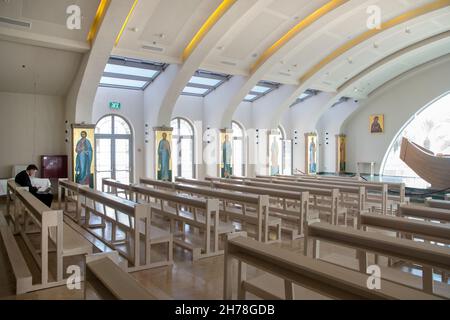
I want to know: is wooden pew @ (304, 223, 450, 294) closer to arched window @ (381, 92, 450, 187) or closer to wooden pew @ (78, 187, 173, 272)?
wooden pew @ (78, 187, 173, 272)

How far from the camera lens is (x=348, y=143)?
1645 centimetres

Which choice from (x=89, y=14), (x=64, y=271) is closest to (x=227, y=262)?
(x=64, y=271)

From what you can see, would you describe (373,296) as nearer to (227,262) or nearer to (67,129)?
(227,262)

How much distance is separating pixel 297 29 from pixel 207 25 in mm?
2463

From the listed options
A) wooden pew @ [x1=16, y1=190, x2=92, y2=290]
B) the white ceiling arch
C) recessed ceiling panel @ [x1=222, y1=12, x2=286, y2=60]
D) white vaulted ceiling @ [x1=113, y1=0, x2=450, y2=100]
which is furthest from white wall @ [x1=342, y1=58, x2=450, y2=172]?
wooden pew @ [x1=16, y1=190, x2=92, y2=290]

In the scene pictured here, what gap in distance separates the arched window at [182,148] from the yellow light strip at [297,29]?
332cm

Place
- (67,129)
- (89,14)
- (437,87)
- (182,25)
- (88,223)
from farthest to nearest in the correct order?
1. (437,87)
2. (67,129)
3. (182,25)
4. (89,14)
5. (88,223)

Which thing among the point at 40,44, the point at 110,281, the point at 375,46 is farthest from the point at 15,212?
the point at 375,46

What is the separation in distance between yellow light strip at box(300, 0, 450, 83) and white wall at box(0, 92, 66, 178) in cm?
793

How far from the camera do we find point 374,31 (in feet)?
31.8

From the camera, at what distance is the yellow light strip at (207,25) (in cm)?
723

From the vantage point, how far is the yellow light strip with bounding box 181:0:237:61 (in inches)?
285

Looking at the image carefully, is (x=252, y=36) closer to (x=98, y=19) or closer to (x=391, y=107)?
(x=98, y=19)
